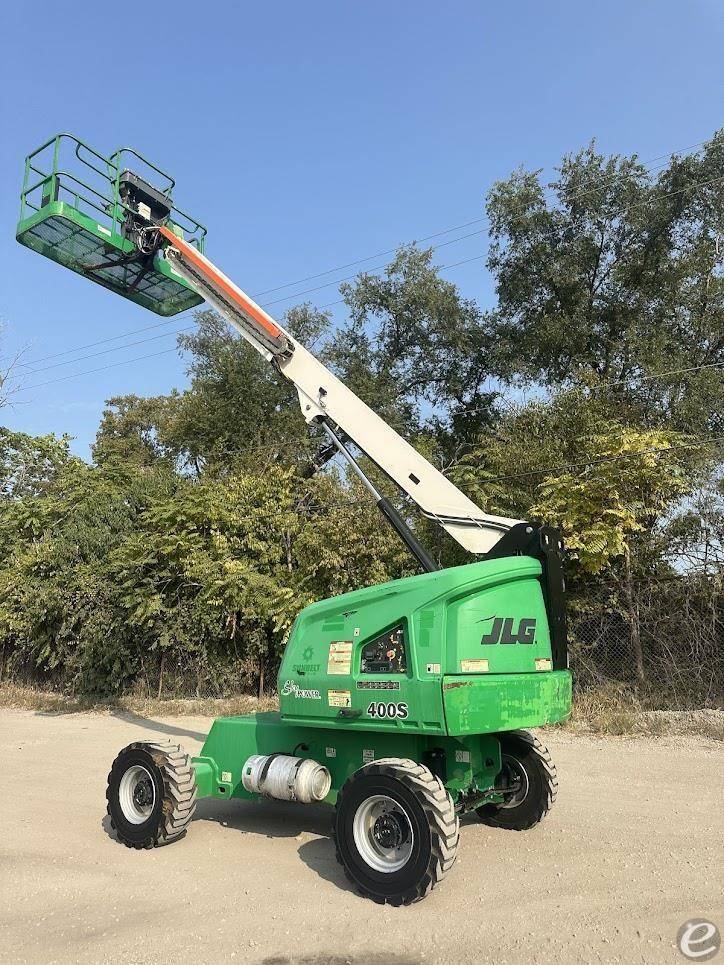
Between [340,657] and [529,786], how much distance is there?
2.32 m

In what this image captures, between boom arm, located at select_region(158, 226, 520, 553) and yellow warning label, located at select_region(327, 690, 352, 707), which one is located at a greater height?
boom arm, located at select_region(158, 226, 520, 553)

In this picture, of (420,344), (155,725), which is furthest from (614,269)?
(155,725)

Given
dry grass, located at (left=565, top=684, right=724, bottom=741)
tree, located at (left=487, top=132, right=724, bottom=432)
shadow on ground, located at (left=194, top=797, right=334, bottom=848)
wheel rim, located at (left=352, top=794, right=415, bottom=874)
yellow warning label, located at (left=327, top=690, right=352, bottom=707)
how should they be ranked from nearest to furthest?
wheel rim, located at (left=352, top=794, right=415, bottom=874)
yellow warning label, located at (left=327, top=690, right=352, bottom=707)
shadow on ground, located at (left=194, top=797, right=334, bottom=848)
dry grass, located at (left=565, top=684, right=724, bottom=741)
tree, located at (left=487, top=132, right=724, bottom=432)

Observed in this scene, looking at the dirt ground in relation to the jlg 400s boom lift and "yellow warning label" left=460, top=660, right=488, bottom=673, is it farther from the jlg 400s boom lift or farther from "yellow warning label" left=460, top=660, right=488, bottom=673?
"yellow warning label" left=460, top=660, right=488, bottom=673

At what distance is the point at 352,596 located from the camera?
20.4 feet

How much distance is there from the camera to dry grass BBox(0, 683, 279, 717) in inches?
592

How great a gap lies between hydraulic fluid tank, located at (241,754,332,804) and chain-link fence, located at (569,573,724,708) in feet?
26.2

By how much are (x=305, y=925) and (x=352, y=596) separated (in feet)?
7.97

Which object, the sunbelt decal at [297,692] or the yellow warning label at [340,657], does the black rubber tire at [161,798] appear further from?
the yellow warning label at [340,657]

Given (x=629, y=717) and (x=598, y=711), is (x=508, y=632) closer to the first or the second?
Result: (x=629, y=717)

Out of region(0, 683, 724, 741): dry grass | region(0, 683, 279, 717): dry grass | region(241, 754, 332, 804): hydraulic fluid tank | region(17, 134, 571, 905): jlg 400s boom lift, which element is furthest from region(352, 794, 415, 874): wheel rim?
region(0, 683, 279, 717): dry grass

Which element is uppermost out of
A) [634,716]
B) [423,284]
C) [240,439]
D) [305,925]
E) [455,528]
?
[423,284]

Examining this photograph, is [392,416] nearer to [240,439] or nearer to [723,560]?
[240,439]

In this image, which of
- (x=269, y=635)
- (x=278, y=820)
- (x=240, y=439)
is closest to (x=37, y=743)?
(x=269, y=635)
